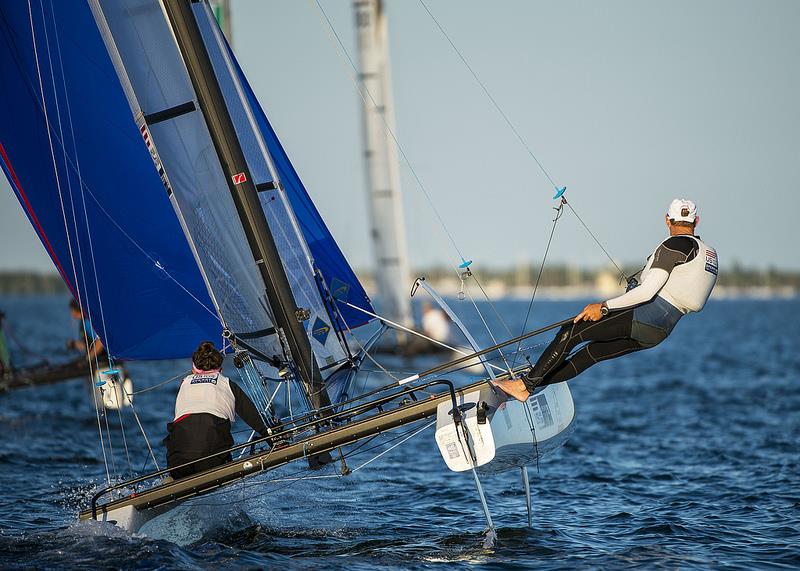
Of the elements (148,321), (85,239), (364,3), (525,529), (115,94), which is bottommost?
(525,529)

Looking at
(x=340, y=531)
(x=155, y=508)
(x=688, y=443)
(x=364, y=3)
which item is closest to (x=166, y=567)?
(x=155, y=508)

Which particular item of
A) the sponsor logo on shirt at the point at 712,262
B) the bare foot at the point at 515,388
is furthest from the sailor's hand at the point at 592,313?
the sponsor logo on shirt at the point at 712,262

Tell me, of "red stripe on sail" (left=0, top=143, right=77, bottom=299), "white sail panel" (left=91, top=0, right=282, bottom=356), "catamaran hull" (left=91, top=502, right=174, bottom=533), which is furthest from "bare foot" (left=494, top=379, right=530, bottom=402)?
"red stripe on sail" (left=0, top=143, right=77, bottom=299)

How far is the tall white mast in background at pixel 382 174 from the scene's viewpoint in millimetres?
26094

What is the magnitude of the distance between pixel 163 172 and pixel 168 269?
39.6 inches

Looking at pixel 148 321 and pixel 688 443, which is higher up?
pixel 148 321

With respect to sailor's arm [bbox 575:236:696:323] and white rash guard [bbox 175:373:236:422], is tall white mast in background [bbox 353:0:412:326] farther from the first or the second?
sailor's arm [bbox 575:236:696:323]

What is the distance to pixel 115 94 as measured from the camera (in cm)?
870

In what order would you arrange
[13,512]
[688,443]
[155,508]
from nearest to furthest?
[155,508]
[13,512]
[688,443]

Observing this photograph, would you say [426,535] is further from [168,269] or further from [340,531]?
[168,269]

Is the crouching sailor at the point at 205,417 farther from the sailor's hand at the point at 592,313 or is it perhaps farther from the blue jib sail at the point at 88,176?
the sailor's hand at the point at 592,313

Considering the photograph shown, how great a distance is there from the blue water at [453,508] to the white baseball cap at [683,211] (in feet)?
7.46

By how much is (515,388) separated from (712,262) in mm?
1546

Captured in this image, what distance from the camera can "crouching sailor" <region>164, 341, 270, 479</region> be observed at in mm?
7109
